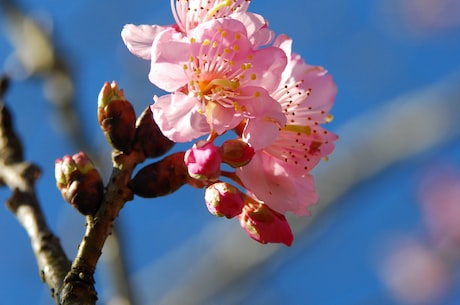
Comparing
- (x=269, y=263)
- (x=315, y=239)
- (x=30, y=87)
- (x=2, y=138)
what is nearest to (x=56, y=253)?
(x=2, y=138)

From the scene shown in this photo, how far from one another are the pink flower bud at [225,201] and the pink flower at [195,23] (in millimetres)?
313

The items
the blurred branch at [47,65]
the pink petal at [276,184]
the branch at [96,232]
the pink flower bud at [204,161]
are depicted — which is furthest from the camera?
the blurred branch at [47,65]

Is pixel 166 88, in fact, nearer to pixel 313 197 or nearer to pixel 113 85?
pixel 113 85

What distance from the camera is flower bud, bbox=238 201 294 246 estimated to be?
1578mm

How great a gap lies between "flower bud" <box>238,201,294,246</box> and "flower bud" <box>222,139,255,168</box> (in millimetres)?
114

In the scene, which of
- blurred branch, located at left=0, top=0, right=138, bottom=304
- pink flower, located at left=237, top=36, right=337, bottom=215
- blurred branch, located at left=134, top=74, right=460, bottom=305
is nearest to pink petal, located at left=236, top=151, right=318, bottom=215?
pink flower, located at left=237, top=36, right=337, bottom=215

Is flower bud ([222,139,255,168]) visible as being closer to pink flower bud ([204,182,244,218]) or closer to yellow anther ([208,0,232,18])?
pink flower bud ([204,182,244,218])

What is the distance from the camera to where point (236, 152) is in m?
1.55

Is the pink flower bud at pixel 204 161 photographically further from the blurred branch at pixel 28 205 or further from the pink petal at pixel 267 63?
the blurred branch at pixel 28 205

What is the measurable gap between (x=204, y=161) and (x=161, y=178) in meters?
0.13

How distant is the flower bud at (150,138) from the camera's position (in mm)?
1628

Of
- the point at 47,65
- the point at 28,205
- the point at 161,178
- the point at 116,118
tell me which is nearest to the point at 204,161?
the point at 161,178

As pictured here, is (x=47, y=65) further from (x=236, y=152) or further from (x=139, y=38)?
(x=236, y=152)

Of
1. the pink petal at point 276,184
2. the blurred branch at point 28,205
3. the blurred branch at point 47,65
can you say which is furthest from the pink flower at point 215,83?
the blurred branch at point 47,65
